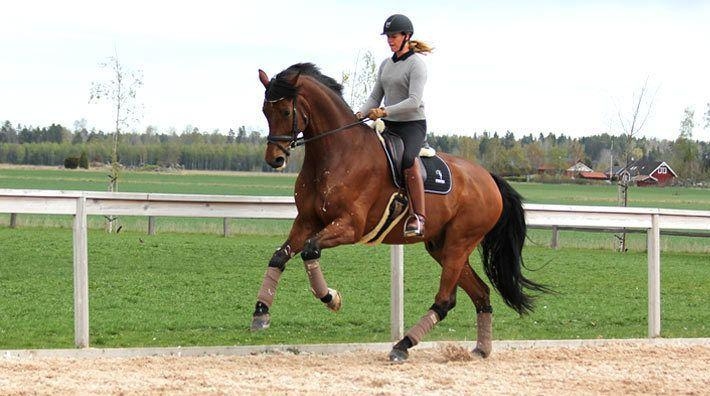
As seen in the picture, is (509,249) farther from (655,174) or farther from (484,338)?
(655,174)

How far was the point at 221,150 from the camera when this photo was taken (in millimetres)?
103625

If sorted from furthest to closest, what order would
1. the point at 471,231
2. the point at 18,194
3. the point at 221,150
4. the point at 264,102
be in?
the point at 221,150, the point at 471,231, the point at 18,194, the point at 264,102

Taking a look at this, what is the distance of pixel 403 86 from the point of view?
862 centimetres

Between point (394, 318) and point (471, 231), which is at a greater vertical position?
point (471, 231)

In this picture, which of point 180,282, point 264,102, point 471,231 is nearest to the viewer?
point 264,102

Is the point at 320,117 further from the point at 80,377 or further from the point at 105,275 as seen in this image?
the point at 105,275

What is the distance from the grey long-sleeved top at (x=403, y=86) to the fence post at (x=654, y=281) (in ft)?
12.0

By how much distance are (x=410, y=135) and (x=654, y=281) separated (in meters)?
3.99

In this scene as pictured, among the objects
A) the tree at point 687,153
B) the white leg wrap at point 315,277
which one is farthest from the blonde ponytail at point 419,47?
the tree at point 687,153

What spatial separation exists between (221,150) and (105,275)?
88.9 m

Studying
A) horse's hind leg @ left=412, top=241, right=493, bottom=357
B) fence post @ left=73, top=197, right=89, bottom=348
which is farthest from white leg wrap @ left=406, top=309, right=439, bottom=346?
fence post @ left=73, top=197, right=89, bottom=348

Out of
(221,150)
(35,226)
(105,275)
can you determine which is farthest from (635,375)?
(221,150)

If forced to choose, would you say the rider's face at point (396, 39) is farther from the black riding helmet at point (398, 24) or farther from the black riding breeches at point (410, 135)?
the black riding breeches at point (410, 135)

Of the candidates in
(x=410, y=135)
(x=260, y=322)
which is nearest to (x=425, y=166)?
(x=410, y=135)
